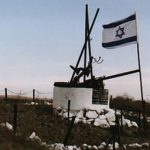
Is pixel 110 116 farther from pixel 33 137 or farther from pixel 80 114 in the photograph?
pixel 33 137

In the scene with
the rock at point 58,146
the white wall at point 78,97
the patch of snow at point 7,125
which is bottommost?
the rock at point 58,146

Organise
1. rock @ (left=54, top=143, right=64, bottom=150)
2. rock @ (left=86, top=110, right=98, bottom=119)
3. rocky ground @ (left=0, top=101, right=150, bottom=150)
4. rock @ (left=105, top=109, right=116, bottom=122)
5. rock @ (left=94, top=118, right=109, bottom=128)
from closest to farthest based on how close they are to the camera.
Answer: rocky ground @ (left=0, top=101, right=150, bottom=150)
rock @ (left=54, top=143, right=64, bottom=150)
rock @ (left=94, top=118, right=109, bottom=128)
rock @ (left=86, top=110, right=98, bottom=119)
rock @ (left=105, top=109, right=116, bottom=122)

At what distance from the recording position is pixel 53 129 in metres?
25.3

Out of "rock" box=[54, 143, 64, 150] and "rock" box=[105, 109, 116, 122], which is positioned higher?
"rock" box=[105, 109, 116, 122]

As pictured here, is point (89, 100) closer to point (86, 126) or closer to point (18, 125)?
point (86, 126)

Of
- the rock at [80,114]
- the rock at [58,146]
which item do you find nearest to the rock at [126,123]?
the rock at [80,114]

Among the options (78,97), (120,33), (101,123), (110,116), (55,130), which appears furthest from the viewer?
(120,33)

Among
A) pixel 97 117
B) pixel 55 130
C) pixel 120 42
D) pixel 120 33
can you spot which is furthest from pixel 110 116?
pixel 55 130

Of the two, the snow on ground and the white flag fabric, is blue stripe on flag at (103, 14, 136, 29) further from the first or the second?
the snow on ground

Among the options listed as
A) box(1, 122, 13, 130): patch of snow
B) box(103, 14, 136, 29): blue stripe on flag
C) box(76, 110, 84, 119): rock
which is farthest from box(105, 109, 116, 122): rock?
box(1, 122, 13, 130): patch of snow

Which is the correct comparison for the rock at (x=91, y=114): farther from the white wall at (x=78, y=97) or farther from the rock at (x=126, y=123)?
the rock at (x=126, y=123)

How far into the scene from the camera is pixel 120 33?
97.5 ft

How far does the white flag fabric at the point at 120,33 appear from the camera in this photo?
29.3 metres

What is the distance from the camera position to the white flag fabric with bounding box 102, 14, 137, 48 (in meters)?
29.3
